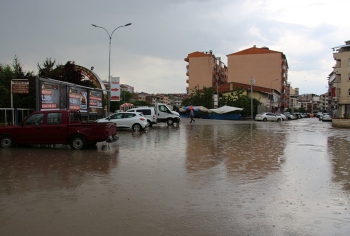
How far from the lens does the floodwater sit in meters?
4.75

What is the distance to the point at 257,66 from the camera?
89.4m

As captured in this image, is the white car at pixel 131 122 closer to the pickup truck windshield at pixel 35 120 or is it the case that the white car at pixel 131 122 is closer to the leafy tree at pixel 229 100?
the pickup truck windshield at pixel 35 120

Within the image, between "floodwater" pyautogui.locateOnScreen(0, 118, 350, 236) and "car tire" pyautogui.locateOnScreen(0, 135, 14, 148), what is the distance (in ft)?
9.34

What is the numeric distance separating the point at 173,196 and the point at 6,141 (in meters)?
10.6

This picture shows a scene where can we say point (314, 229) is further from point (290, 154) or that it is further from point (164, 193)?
point (290, 154)

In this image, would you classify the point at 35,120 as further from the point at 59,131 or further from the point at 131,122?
the point at 131,122

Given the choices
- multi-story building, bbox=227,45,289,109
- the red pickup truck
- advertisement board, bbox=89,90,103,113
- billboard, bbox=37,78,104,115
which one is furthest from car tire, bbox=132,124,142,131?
multi-story building, bbox=227,45,289,109

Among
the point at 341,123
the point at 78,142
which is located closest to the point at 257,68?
the point at 341,123

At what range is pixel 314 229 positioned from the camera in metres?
4.67

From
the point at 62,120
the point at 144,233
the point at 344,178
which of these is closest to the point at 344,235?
the point at 144,233

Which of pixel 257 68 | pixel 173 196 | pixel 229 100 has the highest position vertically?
pixel 257 68

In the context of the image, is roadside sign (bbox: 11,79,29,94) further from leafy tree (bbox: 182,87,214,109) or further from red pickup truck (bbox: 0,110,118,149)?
leafy tree (bbox: 182,87,214,109)

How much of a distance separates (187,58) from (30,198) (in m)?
94.7

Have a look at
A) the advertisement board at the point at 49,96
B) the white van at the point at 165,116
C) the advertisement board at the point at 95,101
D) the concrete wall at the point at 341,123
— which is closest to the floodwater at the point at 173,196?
the advertisement board at the point at 49,96
